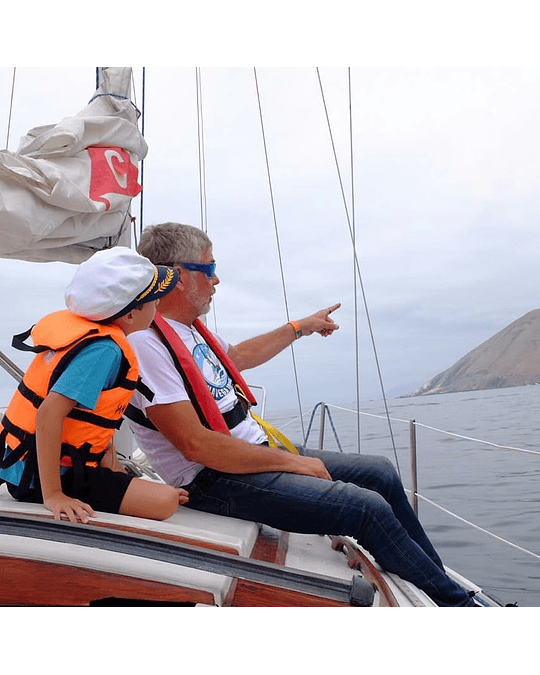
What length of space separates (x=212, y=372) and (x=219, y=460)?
34cm

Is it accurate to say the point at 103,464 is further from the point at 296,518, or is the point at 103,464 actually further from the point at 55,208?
the point at 55,208

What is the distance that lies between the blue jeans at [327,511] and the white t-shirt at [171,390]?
0.30 feet

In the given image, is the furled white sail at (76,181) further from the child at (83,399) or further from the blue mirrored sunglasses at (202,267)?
the child at (83,399)

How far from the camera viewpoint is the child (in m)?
1.46

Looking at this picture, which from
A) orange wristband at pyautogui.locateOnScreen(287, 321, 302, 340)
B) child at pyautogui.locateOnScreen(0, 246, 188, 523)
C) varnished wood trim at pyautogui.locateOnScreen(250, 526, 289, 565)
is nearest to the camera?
child at pyautogui.locateOnScreen(0, 246, 188, 523)

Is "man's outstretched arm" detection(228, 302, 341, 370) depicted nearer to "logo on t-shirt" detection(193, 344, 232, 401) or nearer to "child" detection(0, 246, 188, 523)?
"logo on t-shirt" detection(193, 344, 232, 401)

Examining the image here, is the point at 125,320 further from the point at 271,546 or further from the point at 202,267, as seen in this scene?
the point at 271,546

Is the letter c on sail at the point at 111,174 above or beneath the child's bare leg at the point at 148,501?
above

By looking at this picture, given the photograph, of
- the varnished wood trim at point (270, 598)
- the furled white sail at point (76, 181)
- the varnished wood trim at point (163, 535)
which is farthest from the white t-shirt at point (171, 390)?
the furled white sail at point (76, 181)

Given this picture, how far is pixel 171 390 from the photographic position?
1.75 metres

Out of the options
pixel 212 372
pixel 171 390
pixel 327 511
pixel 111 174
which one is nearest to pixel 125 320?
pixel 171 390

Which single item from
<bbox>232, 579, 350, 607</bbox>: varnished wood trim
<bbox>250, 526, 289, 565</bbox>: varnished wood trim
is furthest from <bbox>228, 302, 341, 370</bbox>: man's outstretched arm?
<bbox>232, 579, 350, 607</bbox>: varnished wood trim

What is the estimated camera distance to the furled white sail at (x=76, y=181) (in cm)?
236

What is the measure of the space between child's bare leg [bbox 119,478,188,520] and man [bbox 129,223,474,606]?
0.19 metres
